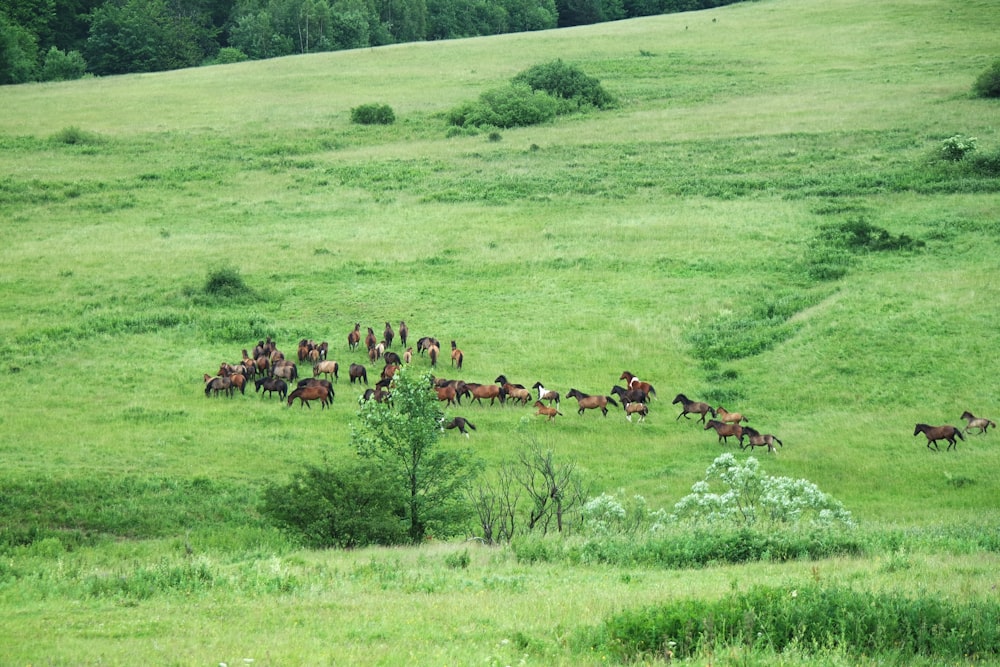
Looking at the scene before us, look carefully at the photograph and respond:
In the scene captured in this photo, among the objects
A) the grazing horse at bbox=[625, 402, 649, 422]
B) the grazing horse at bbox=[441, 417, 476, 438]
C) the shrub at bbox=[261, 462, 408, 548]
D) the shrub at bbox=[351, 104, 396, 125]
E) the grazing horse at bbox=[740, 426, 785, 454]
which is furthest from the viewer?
the shrub at bbox=[351, 104, 396, 125]

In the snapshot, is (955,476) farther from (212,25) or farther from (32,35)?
(212,25)

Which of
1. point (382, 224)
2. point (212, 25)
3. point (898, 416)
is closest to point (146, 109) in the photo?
point (382, 224)

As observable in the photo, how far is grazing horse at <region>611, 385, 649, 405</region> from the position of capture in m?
29.1

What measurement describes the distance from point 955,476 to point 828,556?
10.1 meters

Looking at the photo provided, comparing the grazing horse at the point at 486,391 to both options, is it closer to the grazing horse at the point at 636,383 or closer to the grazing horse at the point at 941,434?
the grazing horse at the point at 636,383

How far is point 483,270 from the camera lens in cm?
4316

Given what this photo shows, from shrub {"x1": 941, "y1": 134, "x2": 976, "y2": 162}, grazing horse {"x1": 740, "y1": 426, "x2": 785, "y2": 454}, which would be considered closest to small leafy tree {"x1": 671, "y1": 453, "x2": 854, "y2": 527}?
grazing horse {"x1": 740, "y1": 426, "x2": 785, "y2": 454}

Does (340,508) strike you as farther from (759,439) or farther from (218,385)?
(218,385)

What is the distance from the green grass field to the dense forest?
30753 millimetres

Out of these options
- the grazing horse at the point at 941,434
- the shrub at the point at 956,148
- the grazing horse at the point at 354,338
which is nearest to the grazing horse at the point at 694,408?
the grazing horse at the point at 941,434

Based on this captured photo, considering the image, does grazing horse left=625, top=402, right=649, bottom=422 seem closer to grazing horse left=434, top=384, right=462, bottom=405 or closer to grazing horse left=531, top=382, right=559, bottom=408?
grazing horse left=531, top=382, right=559, bottom=408

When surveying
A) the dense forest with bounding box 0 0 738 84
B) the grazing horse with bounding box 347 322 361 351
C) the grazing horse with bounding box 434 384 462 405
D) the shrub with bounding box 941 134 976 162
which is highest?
the dense forest with bounding box 0 0 738 84

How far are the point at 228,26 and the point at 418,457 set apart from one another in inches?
4744

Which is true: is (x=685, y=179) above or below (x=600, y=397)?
above
